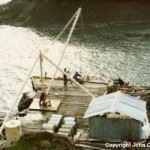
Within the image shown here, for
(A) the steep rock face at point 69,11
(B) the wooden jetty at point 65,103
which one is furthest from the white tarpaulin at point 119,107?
(A) the steep rock face at point 69,11

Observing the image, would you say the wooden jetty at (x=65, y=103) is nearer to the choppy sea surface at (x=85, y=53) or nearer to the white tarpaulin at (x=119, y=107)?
the white tarpaulin at (x=119, y=107)

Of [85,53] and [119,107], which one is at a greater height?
[85,53]

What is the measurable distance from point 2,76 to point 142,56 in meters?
22.2

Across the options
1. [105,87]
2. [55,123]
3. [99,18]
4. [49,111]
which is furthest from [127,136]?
[99,18]

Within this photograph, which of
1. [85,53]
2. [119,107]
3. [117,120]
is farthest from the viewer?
[85,53]

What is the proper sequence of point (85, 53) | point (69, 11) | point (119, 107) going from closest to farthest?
point (119, 107)
point (85, 53)
point (69, 11)

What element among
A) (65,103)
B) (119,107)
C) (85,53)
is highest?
(85,53)

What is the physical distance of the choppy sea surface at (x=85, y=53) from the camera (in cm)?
5544

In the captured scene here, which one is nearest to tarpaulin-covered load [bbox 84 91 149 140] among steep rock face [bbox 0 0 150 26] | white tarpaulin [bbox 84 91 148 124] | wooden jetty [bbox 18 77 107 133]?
white tarpaulin [bbox 84 91 148 124]

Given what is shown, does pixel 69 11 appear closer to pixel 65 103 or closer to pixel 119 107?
pixel 65 103

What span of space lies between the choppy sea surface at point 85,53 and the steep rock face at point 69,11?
11.9ft

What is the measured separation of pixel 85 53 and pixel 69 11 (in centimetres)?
2754

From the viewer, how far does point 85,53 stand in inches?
2569

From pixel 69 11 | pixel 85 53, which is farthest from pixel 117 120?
pixel 69 11
